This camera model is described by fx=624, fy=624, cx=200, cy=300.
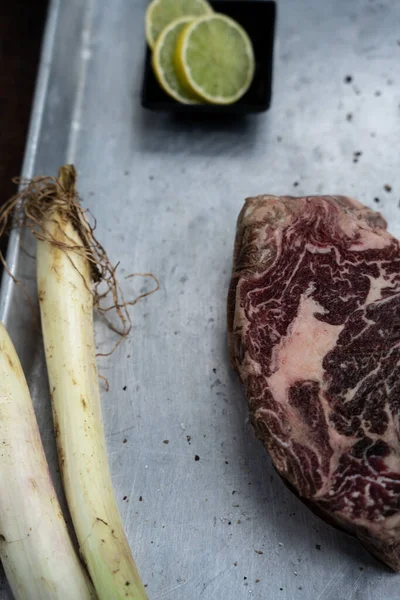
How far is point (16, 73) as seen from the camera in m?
3.25

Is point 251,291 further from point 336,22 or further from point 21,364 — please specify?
point 336,22

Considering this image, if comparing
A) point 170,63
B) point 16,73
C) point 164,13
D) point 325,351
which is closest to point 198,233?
point 170,63

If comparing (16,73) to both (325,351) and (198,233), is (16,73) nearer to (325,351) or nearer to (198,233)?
(198,233)

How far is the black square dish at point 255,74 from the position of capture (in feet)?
9.03

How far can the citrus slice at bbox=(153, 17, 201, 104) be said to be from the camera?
273 centimetres

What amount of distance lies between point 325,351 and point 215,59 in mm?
1419

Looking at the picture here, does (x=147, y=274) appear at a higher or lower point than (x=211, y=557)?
higher

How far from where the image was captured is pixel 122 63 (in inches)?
123

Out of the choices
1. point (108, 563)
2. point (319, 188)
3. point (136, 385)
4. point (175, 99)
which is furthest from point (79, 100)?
point (108, 563)

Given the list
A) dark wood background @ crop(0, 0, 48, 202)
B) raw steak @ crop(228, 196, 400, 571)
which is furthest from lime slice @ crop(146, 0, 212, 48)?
raw steak @ crop(228, 196, 400, 571)

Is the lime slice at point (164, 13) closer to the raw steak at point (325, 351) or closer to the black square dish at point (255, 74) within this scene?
the black square dish at point (255, 74)

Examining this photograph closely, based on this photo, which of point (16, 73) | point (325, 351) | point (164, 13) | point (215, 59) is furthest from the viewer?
point (16, 73)

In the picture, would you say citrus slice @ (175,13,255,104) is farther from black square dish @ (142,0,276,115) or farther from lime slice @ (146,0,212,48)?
lime slice @ (146,0,212,48)

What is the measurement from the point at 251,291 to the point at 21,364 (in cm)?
96
